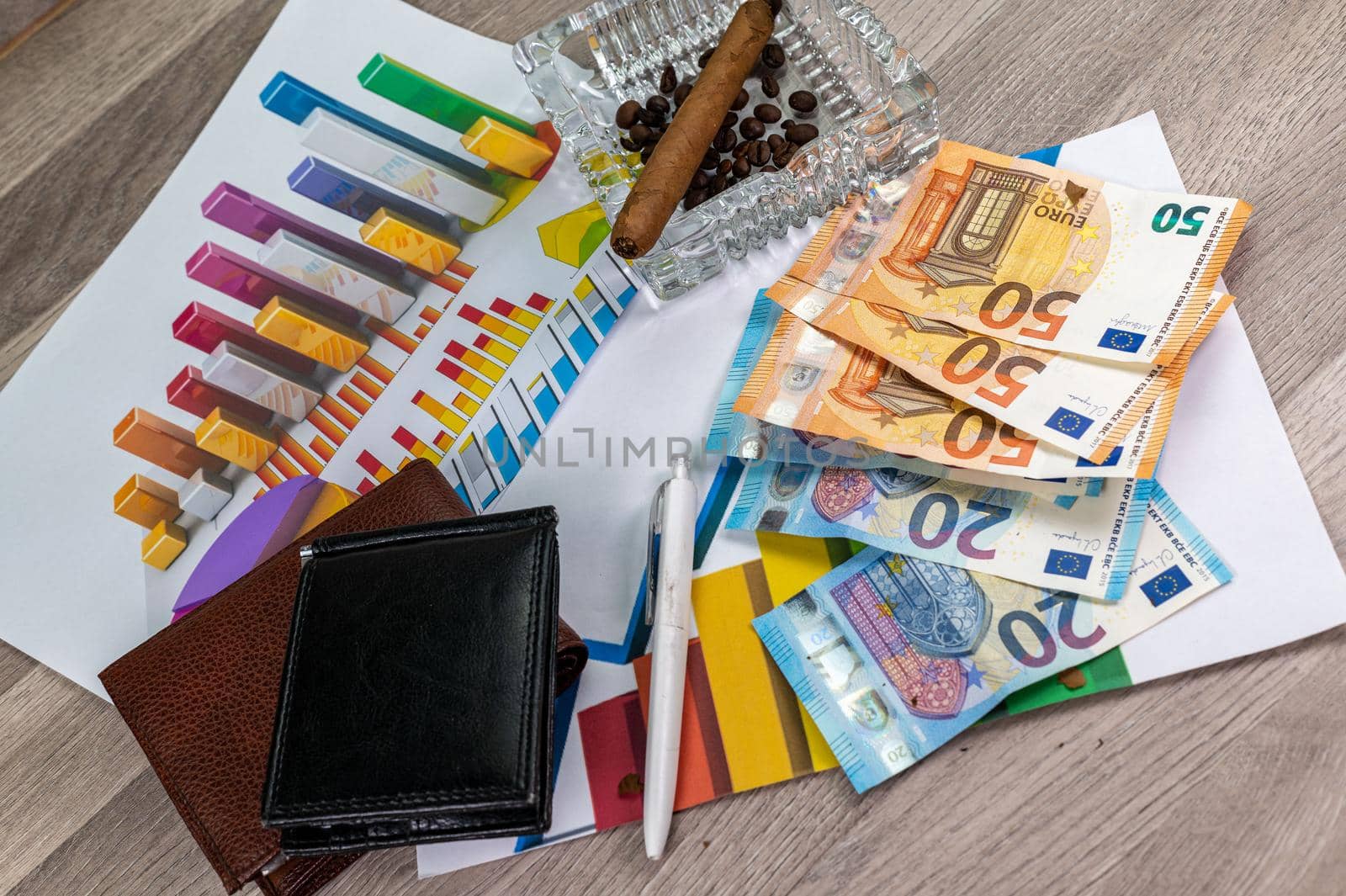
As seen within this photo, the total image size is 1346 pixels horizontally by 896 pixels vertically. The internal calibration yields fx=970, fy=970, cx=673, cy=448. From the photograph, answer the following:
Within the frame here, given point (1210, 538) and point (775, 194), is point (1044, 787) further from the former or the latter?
point (775, 194)

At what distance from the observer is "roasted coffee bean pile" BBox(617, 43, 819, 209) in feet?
2.49

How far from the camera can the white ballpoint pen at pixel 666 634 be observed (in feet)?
Answer: 2.07

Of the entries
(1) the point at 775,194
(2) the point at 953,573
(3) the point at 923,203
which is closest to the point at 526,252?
(1) the point at 775,194

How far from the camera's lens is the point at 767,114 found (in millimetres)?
776

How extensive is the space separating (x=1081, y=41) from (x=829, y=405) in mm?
376

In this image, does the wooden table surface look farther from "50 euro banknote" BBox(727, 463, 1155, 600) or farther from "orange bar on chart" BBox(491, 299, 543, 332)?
"orange bar on chart" BBox(491, 299, 543, 332)

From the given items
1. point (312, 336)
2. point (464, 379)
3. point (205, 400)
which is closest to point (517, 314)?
point (464, 379)

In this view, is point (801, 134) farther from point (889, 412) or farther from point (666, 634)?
point (666, 634)

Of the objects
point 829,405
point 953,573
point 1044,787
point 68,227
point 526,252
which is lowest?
point 1044,787

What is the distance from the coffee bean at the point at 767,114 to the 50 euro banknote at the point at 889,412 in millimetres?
164

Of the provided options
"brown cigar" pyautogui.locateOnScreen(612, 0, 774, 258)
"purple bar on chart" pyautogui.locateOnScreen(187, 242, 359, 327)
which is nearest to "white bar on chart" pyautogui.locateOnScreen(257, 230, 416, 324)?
"purple bar on chart" pyautogui.locateOnScreen(187, 242, 359, 327)

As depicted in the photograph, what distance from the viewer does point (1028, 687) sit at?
2.08 feet

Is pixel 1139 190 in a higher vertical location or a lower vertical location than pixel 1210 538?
higher

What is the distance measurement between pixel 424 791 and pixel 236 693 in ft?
0.59
